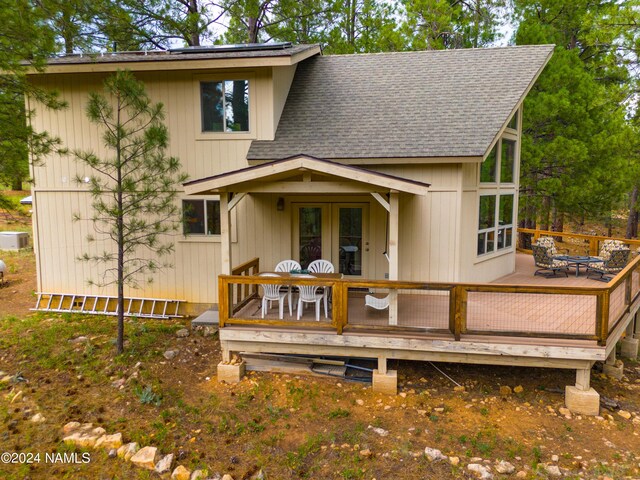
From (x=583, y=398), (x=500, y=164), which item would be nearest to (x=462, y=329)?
(x=583, y=398)

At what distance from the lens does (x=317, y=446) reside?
16.8 feet

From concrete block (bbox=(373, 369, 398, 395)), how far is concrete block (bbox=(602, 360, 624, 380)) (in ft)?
12.2

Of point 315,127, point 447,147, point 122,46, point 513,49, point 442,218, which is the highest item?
point 122,46

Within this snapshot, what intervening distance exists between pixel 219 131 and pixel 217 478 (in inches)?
260

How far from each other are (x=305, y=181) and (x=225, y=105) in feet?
11.1

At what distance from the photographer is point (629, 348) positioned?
7.88 metres

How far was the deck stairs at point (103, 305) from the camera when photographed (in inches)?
371

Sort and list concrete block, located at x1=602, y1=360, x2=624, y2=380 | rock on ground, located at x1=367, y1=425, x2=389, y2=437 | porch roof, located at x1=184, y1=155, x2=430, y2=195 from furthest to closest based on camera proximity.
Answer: concrete block, located at x1=602, y1=360, x2=624, y2=380, porch roof, located at x1=184, y1=155, x2=430, y2=195, rock on ground, located at x1=367, y1=425, x2=389, y2=437

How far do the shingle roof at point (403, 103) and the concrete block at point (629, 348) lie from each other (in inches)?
176

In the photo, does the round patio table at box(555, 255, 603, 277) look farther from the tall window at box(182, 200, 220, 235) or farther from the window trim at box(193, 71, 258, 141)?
the tall window at box(182, 200, 220, 235)

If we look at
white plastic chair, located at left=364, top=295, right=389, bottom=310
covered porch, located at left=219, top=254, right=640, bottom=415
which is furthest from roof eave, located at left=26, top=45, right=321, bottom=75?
white plastic chair, located at left=364, top=295, right=389, bottom=310

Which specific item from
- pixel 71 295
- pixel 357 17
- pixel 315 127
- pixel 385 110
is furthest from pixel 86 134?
pixel 357 17

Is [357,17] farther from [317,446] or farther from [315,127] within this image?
[317,446]

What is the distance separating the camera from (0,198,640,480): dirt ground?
4793mm
